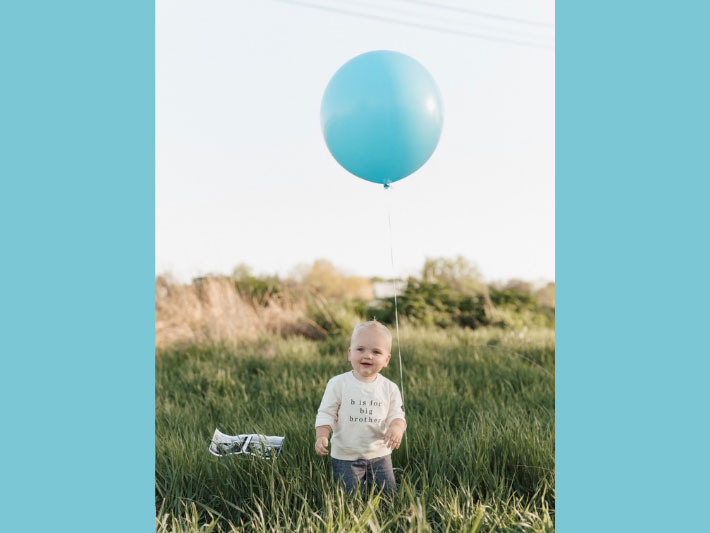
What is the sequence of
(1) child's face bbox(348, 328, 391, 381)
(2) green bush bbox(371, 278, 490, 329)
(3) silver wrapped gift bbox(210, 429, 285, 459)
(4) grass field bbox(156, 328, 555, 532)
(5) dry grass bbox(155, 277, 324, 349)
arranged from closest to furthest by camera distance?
(4) grass field bbox(156, 328, 555, 532) < (1) child's face bbox(348, 328, 391, 381) < (3) silver wrapped gift bbox(210, 429, 285, 459) < (5) dry grass bbox(155, 277, 324, 349) < (2) green bush bbox(371, 278, 490, 329)

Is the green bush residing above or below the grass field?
above

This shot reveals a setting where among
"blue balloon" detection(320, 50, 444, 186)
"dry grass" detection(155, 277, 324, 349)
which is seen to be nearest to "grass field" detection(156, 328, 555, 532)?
"dry grass" detection(155, 277, 324, 349)

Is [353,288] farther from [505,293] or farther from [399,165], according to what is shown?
[399,165]

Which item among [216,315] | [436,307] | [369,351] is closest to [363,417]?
[369,351]

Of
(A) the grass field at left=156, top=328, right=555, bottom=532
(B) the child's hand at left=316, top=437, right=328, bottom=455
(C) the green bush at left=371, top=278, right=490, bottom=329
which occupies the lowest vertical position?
(A) the grass field at left=156, top=328, right=555, bottom=532

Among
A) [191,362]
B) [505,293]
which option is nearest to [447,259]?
[505,293]

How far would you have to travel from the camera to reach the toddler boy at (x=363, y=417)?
8.28 feet

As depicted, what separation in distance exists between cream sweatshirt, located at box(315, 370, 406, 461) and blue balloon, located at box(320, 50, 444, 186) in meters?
1.11

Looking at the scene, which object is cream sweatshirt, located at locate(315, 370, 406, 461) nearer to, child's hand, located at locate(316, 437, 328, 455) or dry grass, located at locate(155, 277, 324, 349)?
child's hand, located at locate(316, 437, 328, 455)

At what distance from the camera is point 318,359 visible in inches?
185

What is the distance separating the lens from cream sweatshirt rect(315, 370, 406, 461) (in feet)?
8.38

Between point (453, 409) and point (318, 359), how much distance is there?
59.0 inches

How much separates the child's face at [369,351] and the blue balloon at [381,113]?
91 centimetres

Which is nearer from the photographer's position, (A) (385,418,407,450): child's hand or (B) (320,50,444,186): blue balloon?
(A) (385,418,407,450): child's hand
